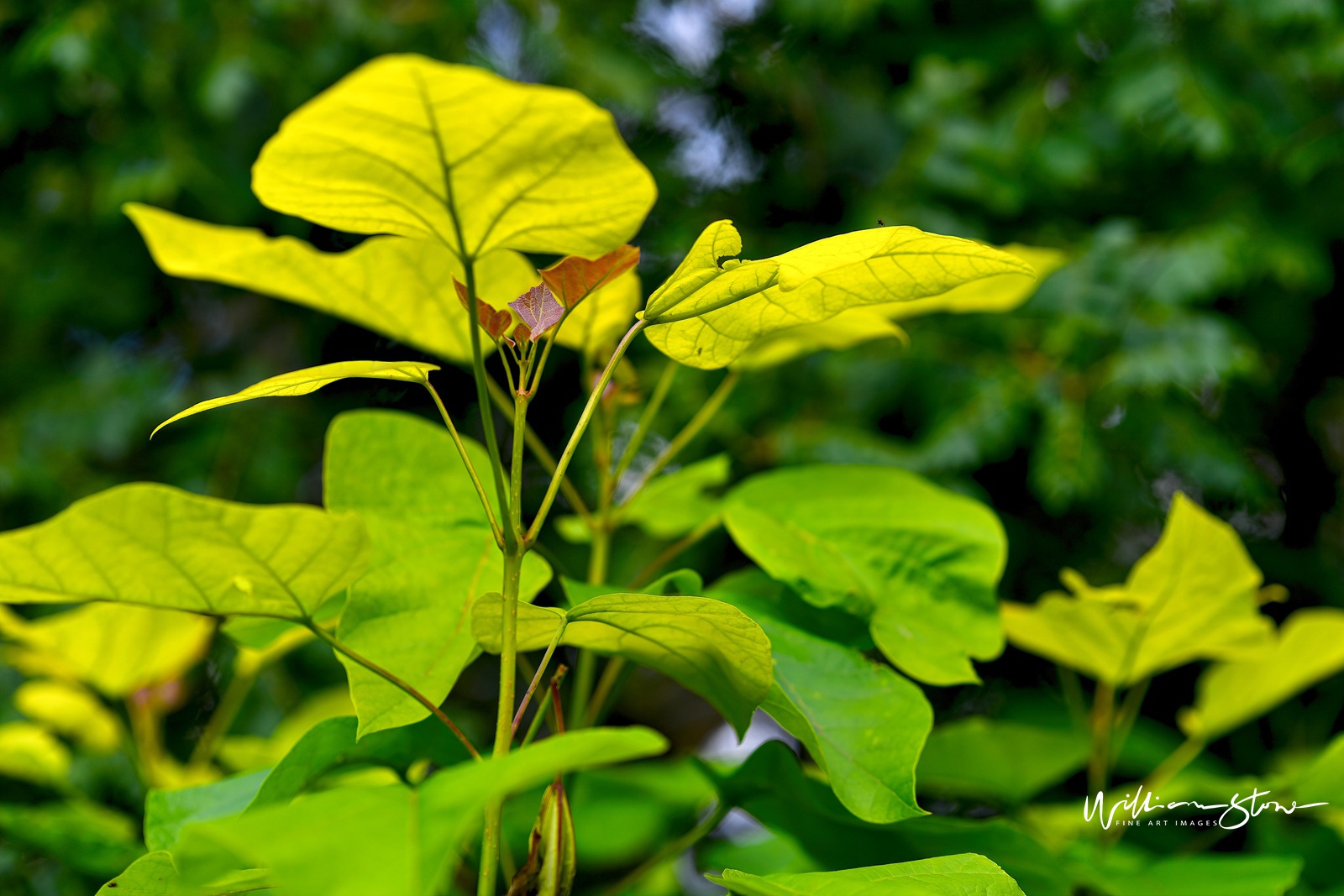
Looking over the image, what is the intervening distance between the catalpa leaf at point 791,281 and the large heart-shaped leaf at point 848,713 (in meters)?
0.13

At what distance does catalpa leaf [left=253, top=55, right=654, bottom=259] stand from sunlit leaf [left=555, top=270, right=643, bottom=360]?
0.13 meters

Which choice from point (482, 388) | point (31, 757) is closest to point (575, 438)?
point (482, 388)

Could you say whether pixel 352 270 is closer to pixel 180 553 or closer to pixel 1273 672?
pixel 180 553

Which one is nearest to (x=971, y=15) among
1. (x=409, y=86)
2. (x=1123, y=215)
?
(x=1123, y=215)

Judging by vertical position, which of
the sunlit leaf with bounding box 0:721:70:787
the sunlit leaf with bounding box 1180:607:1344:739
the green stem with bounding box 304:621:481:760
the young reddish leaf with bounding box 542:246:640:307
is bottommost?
the sunlit leaf with bounding box 0:721:70:787

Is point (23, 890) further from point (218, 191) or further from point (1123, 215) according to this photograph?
point (1123, 215)

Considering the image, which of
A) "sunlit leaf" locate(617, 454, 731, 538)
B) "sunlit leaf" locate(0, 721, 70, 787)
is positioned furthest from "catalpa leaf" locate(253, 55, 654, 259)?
"sunlit leaf" locate(0, 721, 70, 787)

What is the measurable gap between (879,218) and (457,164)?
57 cm

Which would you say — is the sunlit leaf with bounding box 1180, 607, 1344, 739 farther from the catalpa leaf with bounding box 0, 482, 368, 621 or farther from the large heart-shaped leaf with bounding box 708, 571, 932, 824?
the catalpa leaf with bounding box 0, 482, 368, 621

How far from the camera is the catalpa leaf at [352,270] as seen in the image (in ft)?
1.45

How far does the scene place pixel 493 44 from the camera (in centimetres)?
120

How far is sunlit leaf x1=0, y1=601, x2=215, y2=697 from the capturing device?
614 mm

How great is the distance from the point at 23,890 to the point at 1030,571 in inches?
39.5
